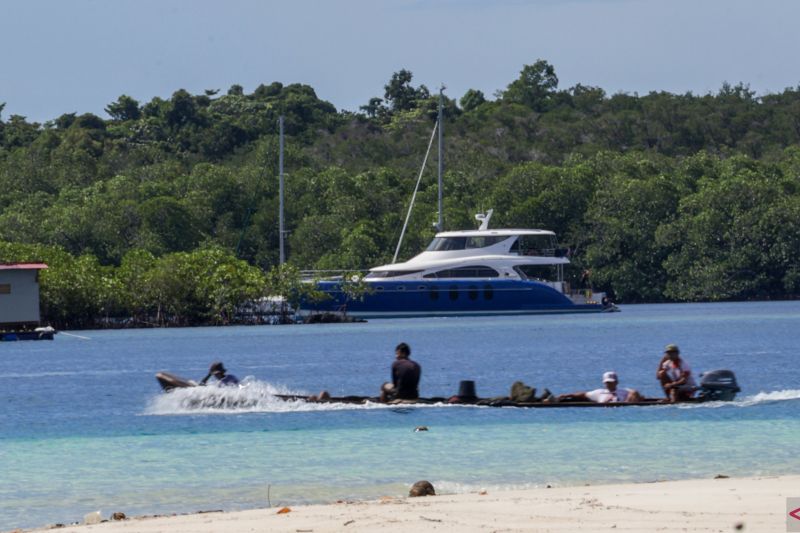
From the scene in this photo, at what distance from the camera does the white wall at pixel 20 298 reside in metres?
60.6

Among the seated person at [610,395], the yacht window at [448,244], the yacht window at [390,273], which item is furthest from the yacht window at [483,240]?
the seated person at [610,395]

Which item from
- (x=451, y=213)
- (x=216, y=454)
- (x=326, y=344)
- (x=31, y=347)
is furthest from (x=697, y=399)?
(x=451, y=213)

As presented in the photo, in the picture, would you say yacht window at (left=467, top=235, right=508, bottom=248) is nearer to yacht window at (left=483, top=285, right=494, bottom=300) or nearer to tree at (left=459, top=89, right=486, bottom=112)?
yacht window at (left=483, top=285, right=494, bottom=300)

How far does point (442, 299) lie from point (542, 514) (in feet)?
212

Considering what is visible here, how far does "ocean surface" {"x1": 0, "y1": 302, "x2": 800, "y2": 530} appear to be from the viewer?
20.8m

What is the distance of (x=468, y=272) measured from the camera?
262 feet

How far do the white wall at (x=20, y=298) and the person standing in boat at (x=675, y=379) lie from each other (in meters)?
37.9

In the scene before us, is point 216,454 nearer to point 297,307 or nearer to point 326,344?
point 326,344

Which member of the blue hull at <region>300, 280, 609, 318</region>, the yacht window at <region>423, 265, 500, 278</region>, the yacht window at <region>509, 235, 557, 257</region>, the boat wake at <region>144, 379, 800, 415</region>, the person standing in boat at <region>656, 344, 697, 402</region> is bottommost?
the boat wake at <region>144, 379, 800, 415</region>

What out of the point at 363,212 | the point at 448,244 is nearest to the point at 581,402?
the point at 448,244

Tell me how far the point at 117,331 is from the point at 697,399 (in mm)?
49154

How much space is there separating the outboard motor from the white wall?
125ft

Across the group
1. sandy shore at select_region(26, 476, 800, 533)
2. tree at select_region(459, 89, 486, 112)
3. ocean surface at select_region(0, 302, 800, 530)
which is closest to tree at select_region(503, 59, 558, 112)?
tree at select_region(459, 89, 486, 112)

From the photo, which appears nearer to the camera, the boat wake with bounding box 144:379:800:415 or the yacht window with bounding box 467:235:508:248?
the boat wake with bounding box 144:379:800:415
